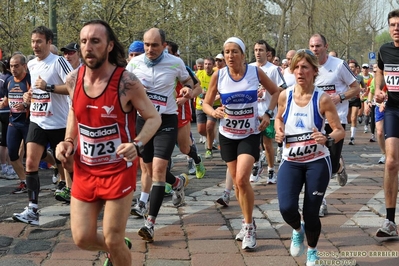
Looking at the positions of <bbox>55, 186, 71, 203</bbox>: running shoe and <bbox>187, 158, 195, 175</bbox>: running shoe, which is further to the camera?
<bbox>187, 158, 195, 175</bbox>: running shoe

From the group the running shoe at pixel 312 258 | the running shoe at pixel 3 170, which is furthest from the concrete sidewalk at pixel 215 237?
the running shoe at pixel 3 170

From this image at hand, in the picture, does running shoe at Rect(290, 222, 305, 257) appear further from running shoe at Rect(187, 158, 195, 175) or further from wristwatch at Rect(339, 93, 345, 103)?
running shoe at Rect(187, 158, 195, 175)

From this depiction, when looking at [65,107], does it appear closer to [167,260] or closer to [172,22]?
[167,260]

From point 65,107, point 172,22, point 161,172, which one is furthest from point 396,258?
point 172,22

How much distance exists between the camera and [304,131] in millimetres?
5398

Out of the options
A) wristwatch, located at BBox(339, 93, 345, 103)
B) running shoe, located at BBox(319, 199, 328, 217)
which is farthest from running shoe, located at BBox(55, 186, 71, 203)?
wristwatch, located at BBox(339, 93, 345, 103)

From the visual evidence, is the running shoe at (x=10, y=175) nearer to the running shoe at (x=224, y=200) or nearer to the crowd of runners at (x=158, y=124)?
the crowd of runners at (x=158, y=124)

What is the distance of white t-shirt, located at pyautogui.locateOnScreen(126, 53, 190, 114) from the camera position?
22.6 ft

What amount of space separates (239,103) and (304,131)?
1429mm

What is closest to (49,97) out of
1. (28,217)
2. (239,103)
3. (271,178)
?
(28,217)

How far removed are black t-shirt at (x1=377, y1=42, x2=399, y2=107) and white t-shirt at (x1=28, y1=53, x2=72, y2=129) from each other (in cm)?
367

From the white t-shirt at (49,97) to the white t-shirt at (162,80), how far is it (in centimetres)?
117

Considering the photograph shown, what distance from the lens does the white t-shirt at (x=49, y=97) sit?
7594 millimetres

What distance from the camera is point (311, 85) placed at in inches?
215
